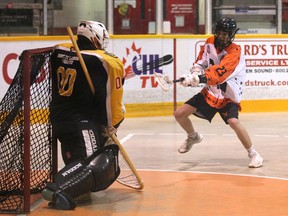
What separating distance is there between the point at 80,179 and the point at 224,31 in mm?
2622

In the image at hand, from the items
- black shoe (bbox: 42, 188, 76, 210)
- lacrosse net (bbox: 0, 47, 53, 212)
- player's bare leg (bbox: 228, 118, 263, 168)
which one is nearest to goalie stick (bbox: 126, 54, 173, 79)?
player's bare leg (bbox: 228, 118, 263, 168)

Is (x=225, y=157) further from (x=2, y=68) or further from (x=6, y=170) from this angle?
(x=2, y=68)

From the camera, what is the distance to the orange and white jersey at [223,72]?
8000 millimetres

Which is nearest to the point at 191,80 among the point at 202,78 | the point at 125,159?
the point at 202,78

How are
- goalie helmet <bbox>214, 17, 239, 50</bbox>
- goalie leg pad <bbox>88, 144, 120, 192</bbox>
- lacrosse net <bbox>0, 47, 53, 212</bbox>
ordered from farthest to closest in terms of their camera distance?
goalie helmet <bbox>214, 17, 239, 50</bbox> < goalie leg pad <bbox>88, 144, 120, 192</bbox> < lacrosse net <bbox>0, 47, 53, 212</bbox>

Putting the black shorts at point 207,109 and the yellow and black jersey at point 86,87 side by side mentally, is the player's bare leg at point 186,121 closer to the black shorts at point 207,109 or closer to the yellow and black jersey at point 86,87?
the black shorts at point 207,109

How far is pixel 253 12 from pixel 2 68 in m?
→ 4.35

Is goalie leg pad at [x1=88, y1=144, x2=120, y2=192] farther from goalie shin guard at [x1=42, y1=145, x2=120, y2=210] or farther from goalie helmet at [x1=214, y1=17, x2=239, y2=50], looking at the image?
goalie helmet at [x1=214, y1=17, x2=239, y2=50]

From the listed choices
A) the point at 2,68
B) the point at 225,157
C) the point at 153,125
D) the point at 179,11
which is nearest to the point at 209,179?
the point at 225,157

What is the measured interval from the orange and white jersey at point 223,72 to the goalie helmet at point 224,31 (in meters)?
0.06

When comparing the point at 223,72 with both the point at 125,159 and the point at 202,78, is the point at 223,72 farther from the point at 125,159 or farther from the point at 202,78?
the point at 125,159

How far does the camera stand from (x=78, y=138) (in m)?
6.44

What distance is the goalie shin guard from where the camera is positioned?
617cm

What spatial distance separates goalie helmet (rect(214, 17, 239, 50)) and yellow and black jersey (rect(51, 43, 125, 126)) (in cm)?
196
